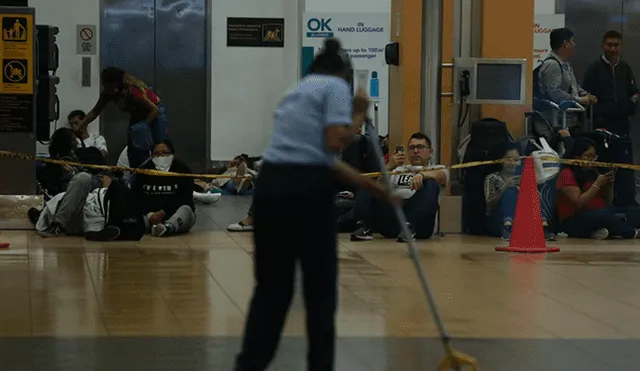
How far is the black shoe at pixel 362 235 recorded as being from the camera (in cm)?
1423

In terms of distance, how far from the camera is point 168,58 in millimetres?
21703

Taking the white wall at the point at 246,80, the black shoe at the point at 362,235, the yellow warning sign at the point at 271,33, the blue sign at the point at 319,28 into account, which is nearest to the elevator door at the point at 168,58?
the white wall at the point at 246,80

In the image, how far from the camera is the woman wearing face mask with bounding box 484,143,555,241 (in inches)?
569

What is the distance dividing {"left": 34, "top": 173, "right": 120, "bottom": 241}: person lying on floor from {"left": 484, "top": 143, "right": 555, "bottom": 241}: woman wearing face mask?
4131mm

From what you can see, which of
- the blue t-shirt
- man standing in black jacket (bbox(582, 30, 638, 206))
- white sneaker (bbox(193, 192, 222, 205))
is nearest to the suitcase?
man standing in black jacket (bbox(582, 30, 638, 206))

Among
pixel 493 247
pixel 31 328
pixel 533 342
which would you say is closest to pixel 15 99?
pixel 493 247

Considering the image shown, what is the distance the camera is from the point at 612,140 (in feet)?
50.6

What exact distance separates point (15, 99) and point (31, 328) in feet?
21.7

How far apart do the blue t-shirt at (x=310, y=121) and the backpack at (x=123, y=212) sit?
7.73 m

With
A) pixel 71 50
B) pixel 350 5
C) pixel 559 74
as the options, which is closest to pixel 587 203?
pixel 559 74

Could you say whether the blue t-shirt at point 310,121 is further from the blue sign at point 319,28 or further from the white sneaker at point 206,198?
the blue sign at point 319,28

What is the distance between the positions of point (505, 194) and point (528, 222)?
44.2 inches

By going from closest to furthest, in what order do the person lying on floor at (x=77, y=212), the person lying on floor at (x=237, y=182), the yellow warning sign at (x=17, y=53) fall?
the person lying on floor at (x=77, y=212), the yellow warning sign at (x=17, y=53), the person lying on floor at (x=237, y=182)

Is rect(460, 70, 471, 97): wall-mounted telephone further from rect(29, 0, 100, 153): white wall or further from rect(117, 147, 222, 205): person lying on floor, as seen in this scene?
rect(29, 0, 100, 153): white wall
